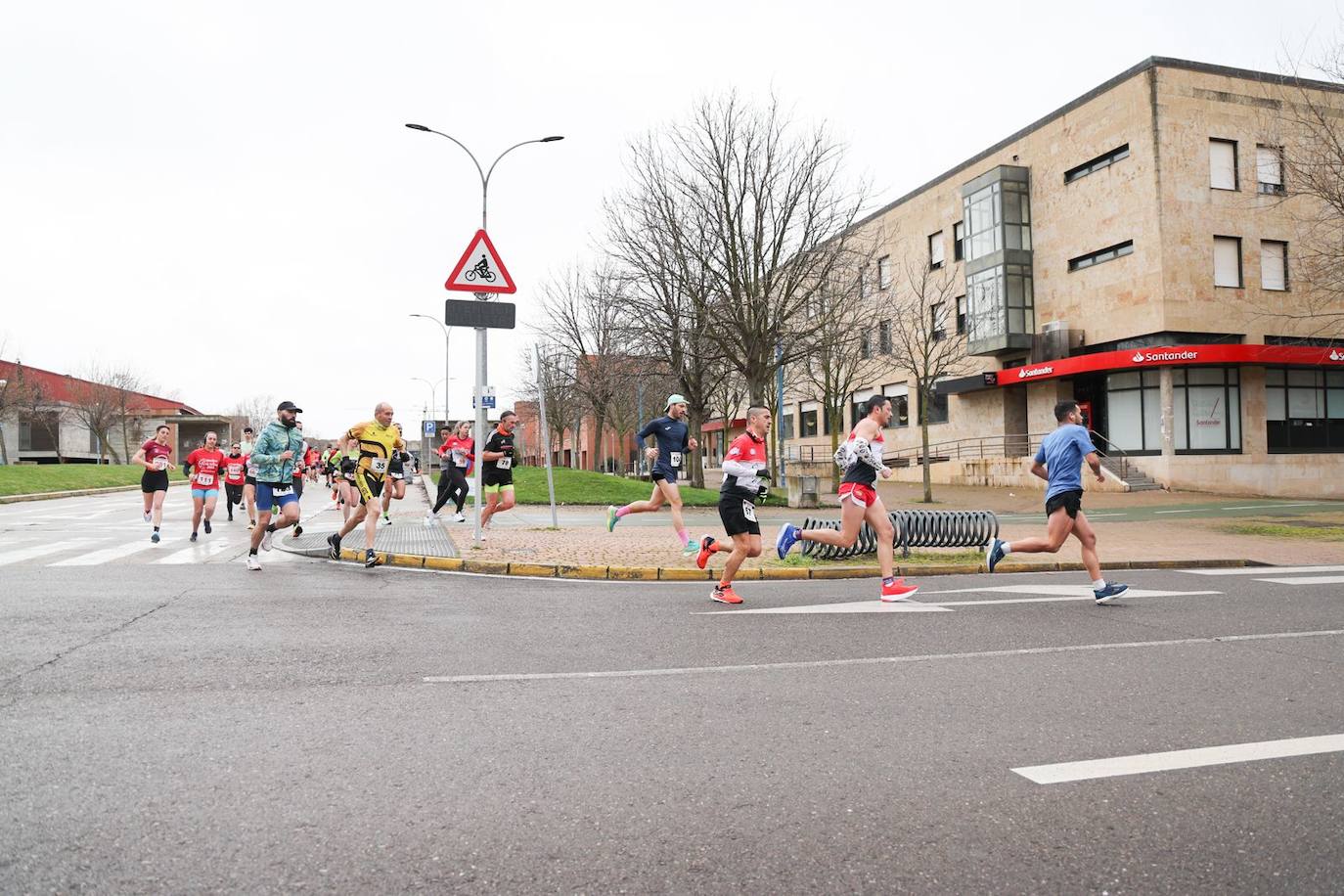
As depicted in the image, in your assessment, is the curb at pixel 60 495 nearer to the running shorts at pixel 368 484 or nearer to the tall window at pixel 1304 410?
the running shorts at pixel 368 484

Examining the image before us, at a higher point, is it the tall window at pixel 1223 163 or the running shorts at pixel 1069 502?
the tall window at pixel 1223 163

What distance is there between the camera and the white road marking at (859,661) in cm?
510

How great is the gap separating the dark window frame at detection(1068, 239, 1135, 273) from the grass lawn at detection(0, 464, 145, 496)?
118 ft

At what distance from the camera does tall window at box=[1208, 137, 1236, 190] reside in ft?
Result: 102

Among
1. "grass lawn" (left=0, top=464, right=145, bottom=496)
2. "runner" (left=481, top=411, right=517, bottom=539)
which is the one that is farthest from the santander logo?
"grass lawn" (left=0, top=464, right=145, bottom=496)

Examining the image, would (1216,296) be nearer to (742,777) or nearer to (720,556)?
(720,556)

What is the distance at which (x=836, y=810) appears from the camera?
3.09 metres

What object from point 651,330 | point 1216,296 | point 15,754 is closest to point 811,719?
point 15,754

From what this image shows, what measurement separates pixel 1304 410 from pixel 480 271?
105 feet

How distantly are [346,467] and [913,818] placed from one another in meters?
12.0

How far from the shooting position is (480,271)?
1147 cm

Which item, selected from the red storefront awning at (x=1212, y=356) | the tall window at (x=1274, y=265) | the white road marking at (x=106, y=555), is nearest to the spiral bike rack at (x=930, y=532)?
the white road marking at (x=106, y=555)

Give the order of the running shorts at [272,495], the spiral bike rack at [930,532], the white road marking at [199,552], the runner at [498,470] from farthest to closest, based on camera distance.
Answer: the runner at [498,470], the spiral bike rack at [930,532], the white road marking at [199,552], the running shorts at [272,495]

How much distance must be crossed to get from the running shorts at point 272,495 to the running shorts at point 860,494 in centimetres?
672
